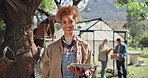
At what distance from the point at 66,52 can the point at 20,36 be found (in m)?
4.70

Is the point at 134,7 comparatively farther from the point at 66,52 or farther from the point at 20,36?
the point at 66,52

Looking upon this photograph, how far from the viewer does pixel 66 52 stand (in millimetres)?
2393

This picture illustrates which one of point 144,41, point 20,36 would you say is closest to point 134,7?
point 20,36

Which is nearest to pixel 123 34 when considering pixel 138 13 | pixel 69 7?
pixel 138 13

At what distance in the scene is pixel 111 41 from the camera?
10.8 metres

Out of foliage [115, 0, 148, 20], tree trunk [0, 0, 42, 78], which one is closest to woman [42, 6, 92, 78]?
tree trunk [0, 0, 42, 78]

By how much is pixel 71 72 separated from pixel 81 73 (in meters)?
0.14

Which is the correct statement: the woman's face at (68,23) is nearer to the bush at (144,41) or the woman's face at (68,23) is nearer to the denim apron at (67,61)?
the denim apron at (67,61)

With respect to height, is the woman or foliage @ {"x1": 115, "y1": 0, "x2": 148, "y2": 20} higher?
foliage @ {"x1": 115, "y1": 0, "x2": 148, "y2": 20}

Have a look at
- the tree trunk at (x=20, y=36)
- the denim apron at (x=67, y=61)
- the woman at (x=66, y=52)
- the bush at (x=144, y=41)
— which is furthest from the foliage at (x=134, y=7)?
the bush at (x=144, y=41)

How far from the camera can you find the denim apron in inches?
93.8

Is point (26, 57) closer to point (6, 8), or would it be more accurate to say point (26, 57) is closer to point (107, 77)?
point (6, 8)

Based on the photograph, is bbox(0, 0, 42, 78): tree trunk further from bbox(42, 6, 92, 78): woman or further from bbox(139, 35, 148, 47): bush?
bbox(139, 35, 148, 47): bush

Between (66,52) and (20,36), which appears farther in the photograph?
(20,36)
